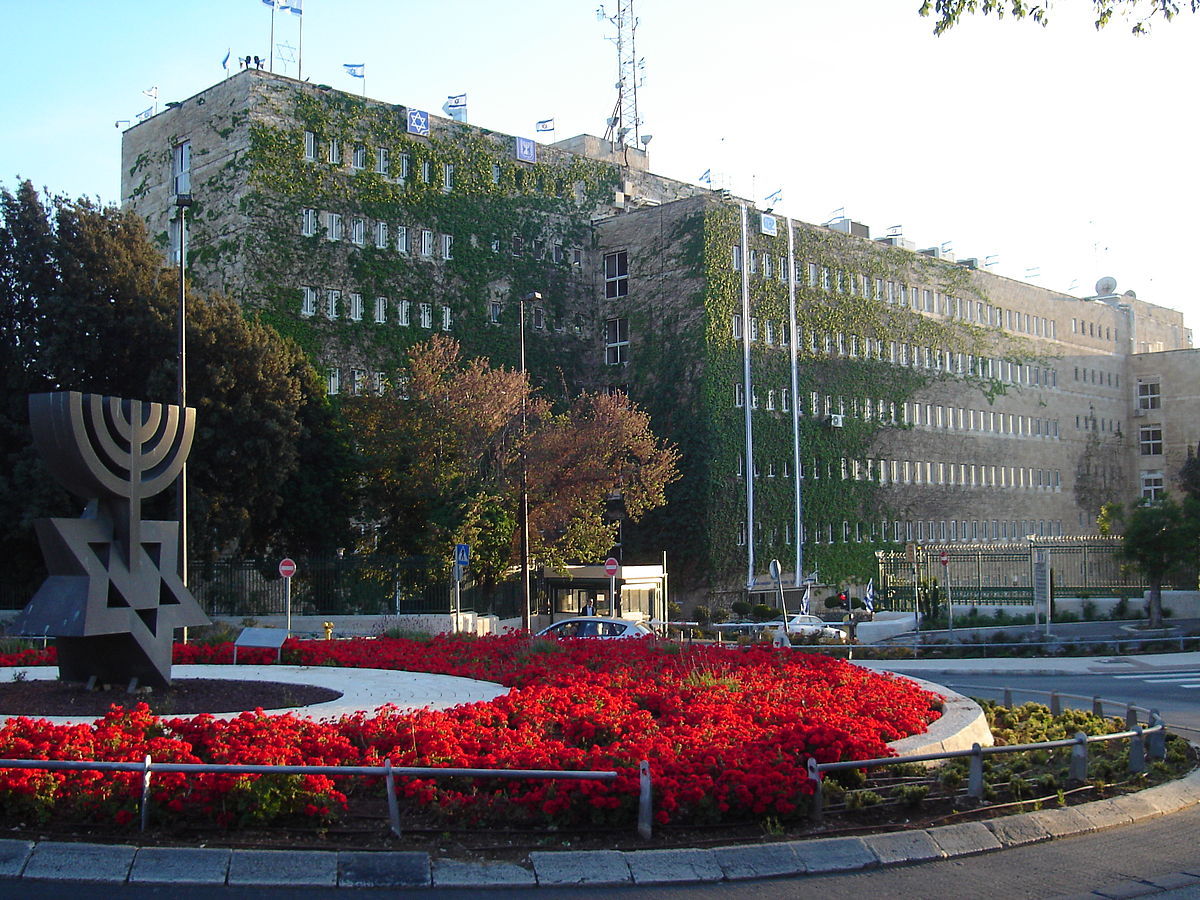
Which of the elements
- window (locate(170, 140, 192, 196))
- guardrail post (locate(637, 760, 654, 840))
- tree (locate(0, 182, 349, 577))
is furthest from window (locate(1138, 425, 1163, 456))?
guardrail post (locate(637, 760, 654, 840))

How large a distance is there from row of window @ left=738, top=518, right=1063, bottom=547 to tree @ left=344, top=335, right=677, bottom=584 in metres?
17.5

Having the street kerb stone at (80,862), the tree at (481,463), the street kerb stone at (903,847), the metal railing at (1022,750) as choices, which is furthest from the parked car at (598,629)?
the street kerb stone at (80,862)

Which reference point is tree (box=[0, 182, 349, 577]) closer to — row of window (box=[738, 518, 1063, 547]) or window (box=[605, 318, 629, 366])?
window (box=[605, 318, 629, 366])

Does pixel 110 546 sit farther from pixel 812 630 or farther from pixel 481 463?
pixel 812 630

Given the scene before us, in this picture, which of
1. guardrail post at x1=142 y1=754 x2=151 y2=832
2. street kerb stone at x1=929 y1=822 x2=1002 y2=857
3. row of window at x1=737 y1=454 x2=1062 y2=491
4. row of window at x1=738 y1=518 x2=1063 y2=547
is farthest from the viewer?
row of window at x1=737 y1=454 x2=1062 y2=491

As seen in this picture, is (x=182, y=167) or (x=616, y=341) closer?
(x=182, y=167)

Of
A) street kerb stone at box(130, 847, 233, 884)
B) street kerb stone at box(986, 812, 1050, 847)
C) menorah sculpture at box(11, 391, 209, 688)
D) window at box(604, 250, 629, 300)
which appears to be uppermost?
window at box(604, 250, 629, 300)

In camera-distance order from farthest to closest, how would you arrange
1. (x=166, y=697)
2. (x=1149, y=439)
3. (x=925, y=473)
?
(x=1149, y=439)
(x=925, y=473)
(x=166, y=697)

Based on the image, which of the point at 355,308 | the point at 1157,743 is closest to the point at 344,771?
the point at 1157,743

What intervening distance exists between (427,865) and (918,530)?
67973mm

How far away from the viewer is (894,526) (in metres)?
71.5

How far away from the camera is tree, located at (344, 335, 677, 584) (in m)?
40.6

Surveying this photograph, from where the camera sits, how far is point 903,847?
9.98 meters

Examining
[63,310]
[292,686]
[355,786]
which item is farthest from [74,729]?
[63,310]
